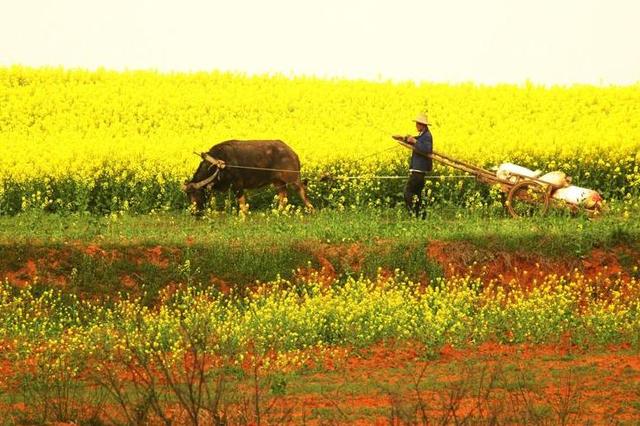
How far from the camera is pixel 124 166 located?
85.5ft

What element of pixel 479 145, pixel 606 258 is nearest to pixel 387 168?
pixel 479 145

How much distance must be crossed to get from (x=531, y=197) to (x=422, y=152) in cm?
185

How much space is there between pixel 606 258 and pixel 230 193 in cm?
770

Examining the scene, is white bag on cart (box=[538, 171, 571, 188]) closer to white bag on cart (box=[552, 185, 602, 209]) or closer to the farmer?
white bag on cart (box=[552, 185, 602, 209])

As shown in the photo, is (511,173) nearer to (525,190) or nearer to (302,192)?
(525,190)

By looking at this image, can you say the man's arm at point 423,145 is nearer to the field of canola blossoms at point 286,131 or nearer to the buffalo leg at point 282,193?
the field of canola blossoms at point 286,131

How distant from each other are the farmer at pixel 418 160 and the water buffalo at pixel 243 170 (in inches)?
84.5

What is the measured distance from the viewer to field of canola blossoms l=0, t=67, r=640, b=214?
25250 mm

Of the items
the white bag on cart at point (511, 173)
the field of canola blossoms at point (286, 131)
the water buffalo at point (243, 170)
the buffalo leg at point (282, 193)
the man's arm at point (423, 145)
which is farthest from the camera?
the field of canola blossoms at point (286, 131)

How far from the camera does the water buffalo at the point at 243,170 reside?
23156mm

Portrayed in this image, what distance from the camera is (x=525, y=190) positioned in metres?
21.8

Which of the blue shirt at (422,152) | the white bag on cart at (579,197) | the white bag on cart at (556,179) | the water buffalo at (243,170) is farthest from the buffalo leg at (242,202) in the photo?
the white bag on cart at (579,197)

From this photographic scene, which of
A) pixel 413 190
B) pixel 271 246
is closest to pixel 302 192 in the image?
pixel 413 190

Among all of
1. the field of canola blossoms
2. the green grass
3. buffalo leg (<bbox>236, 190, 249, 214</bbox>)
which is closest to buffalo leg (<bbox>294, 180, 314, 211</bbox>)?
the field of canola blossoms
